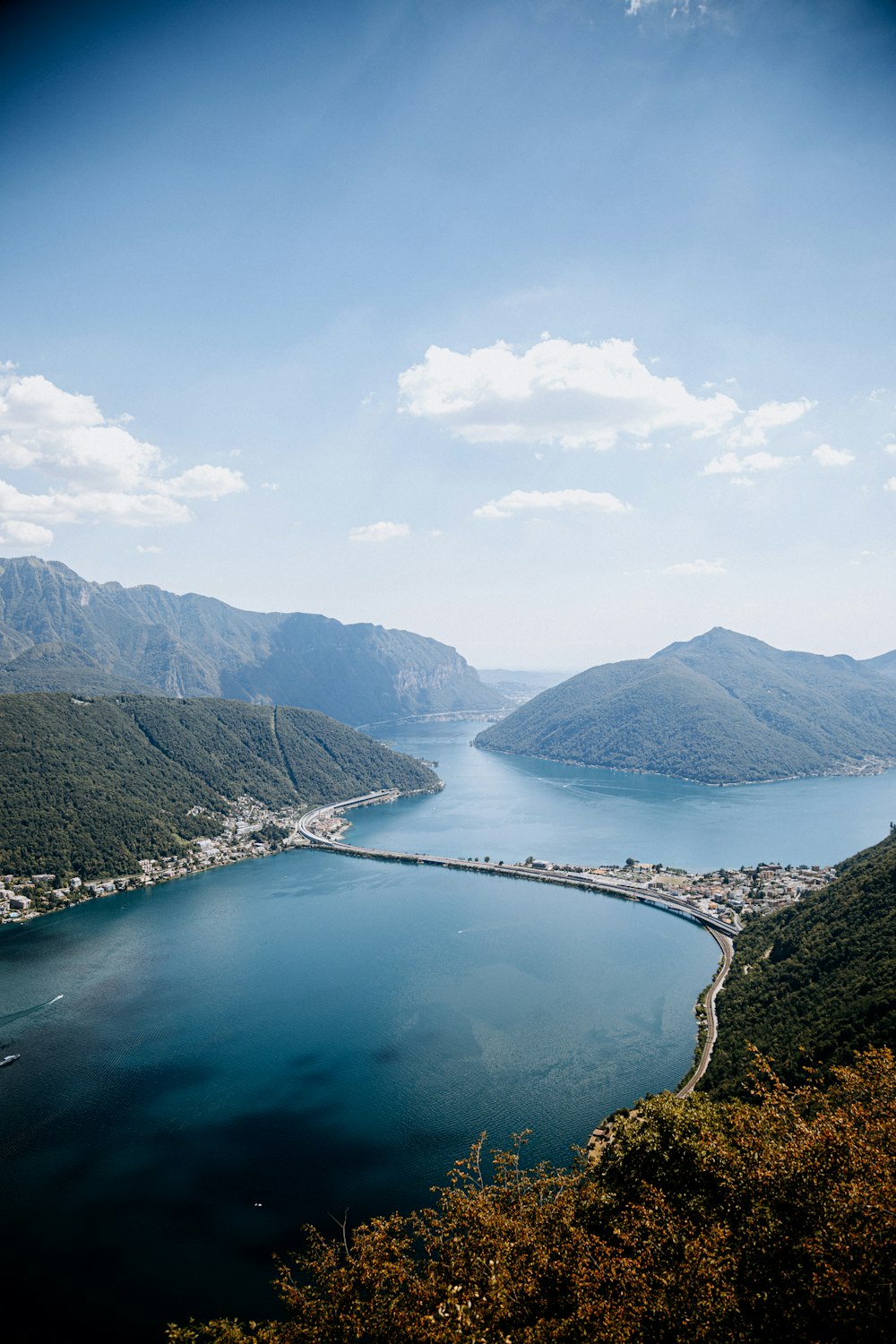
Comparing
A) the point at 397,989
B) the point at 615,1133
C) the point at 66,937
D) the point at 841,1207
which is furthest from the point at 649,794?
the point at 841,1207

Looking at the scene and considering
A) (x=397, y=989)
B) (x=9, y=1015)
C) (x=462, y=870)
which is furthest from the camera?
(x=462, y=870)

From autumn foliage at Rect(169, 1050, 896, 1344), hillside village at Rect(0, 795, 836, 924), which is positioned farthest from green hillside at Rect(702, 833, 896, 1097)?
autumn foliage at Rect(169, 1050, 896, 1344)

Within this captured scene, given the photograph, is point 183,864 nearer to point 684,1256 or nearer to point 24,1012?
point 24,1012

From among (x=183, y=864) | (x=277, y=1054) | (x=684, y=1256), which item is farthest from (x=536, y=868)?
(x=684, y=1256)

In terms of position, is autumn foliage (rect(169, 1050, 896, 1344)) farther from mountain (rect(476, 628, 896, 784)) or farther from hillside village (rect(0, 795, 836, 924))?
mountain (rect(476, 628, 896, 784))

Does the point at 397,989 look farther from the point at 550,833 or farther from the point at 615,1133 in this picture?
the point at 550,833
